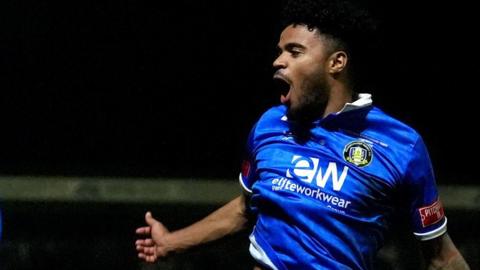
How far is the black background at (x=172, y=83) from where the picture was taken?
479cm

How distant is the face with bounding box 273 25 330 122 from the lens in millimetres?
3055

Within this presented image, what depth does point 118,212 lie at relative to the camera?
188 inches

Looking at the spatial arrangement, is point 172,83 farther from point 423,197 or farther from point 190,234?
point 423,197

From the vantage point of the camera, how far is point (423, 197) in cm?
304

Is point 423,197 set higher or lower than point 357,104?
lower

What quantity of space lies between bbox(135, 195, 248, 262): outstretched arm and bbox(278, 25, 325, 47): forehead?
23.0 inches

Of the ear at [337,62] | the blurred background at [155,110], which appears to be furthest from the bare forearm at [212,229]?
the blurred background at [155,110]

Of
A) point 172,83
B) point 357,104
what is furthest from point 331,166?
point 172,83

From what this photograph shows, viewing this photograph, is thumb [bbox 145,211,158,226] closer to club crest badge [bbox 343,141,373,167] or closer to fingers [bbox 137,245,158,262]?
fingers [bbox 137,245,158,262]

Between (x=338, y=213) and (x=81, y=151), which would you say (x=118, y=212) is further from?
(x=338, y=213)

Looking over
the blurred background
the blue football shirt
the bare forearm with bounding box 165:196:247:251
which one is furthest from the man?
the blurred background

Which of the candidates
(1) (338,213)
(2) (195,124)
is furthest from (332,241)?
(2) (195,124)

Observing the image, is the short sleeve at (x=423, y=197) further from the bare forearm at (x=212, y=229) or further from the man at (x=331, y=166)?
Result: the bare forearm at (x=212, y=229)

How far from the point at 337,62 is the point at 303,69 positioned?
135mm
